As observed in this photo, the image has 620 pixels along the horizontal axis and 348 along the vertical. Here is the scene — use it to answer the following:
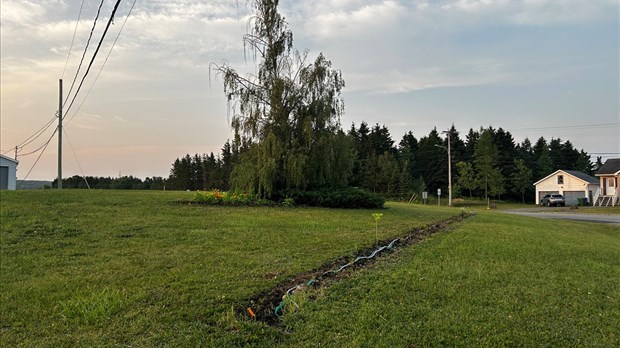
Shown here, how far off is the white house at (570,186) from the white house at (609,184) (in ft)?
5.26

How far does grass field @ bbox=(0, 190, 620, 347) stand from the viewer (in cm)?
354

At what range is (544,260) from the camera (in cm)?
682

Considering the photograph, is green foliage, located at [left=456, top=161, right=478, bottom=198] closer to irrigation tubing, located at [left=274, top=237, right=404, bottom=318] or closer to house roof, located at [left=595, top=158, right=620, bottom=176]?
house roof, located at [left=595, top=158, right=620, bottom=176]

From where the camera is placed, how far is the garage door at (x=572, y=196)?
4564cm

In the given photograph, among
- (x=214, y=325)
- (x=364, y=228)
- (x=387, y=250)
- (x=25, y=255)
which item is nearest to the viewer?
(x=214, y=325)

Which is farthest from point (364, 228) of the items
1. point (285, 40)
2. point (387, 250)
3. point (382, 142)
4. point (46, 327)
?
point (382, 142)

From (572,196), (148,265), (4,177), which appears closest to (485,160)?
(572,196)

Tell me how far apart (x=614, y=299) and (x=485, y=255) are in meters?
2.37

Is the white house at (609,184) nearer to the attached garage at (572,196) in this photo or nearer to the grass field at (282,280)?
the attached garage at (572,196)

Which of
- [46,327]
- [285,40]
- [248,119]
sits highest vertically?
[285,40]

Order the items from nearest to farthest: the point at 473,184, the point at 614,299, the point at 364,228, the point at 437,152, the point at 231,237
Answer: the point at 614,299, the point at 231,237, the point at 364,228, the point at 473,184, the point at 437,152

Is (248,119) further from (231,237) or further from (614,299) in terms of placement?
(614,299)

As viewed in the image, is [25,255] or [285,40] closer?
[25,255]

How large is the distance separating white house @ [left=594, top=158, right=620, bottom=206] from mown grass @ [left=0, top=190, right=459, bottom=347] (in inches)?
1502
